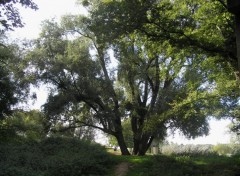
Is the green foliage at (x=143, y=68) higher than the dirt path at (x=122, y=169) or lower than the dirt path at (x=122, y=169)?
higher

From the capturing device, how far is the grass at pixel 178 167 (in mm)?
13460

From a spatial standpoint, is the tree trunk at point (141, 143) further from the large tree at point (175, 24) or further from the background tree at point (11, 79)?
the large tree at point (175, 24)

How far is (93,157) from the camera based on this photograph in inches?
620

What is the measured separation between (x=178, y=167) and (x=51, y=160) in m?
6.17

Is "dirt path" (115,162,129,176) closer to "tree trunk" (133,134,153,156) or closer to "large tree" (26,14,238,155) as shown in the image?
"large tree" (26,14,238,155)

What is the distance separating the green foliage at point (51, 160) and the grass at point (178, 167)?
3.43 ft

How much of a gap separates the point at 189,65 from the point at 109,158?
6673mm

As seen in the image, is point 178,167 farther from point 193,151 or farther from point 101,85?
point 101,85

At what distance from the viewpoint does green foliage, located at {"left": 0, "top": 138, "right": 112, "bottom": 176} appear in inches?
495

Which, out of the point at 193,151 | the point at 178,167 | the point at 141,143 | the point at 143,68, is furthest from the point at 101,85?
the point at 178,167

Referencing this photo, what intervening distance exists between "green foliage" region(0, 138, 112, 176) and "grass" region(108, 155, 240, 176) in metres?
1.04

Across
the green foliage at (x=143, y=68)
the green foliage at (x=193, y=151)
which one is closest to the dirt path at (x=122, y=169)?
the green foliage at (x=143, y=68)

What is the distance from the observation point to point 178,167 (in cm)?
1455

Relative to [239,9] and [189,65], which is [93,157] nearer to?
[189,65]
